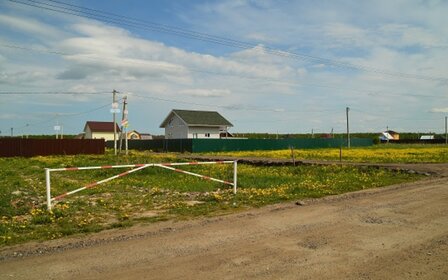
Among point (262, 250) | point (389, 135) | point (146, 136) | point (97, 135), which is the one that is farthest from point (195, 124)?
point (389, 135)

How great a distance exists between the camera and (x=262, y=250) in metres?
6.52

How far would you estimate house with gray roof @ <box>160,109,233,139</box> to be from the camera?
6062cm

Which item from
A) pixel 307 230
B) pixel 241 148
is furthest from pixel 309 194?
pixel 241 148

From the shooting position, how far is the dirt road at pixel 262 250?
18.0 ft

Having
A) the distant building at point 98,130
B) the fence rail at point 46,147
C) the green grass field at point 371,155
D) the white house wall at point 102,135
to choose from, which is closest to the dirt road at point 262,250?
the green grass field at point 371,155

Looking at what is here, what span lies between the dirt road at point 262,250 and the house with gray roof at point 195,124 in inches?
2019

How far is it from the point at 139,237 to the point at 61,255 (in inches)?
59.0

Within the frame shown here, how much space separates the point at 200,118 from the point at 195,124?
2.23m

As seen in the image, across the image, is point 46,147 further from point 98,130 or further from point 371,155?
point 98,130

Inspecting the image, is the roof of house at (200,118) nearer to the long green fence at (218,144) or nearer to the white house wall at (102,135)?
the long green fence at (218,144)

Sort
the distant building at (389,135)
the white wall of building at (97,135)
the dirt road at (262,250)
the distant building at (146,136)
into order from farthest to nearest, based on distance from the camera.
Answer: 1. the distant building at (389,135)
2. the distant building at (146,136)
3. the white wall of building at (97,135)
4. the dirt road at (262,250)

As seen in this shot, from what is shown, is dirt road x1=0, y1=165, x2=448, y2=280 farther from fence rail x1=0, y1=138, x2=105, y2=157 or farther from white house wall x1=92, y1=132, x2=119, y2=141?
white house wall x1=92, y1=132, x2=119, y2=141

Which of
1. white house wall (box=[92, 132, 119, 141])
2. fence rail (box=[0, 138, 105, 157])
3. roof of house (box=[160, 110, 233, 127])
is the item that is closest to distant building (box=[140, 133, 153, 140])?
white house wall (box=[92, 132, 119, 141])

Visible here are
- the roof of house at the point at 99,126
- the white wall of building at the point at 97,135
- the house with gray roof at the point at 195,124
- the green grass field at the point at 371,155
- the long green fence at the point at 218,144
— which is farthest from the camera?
the roof of house at the point at 99,126
